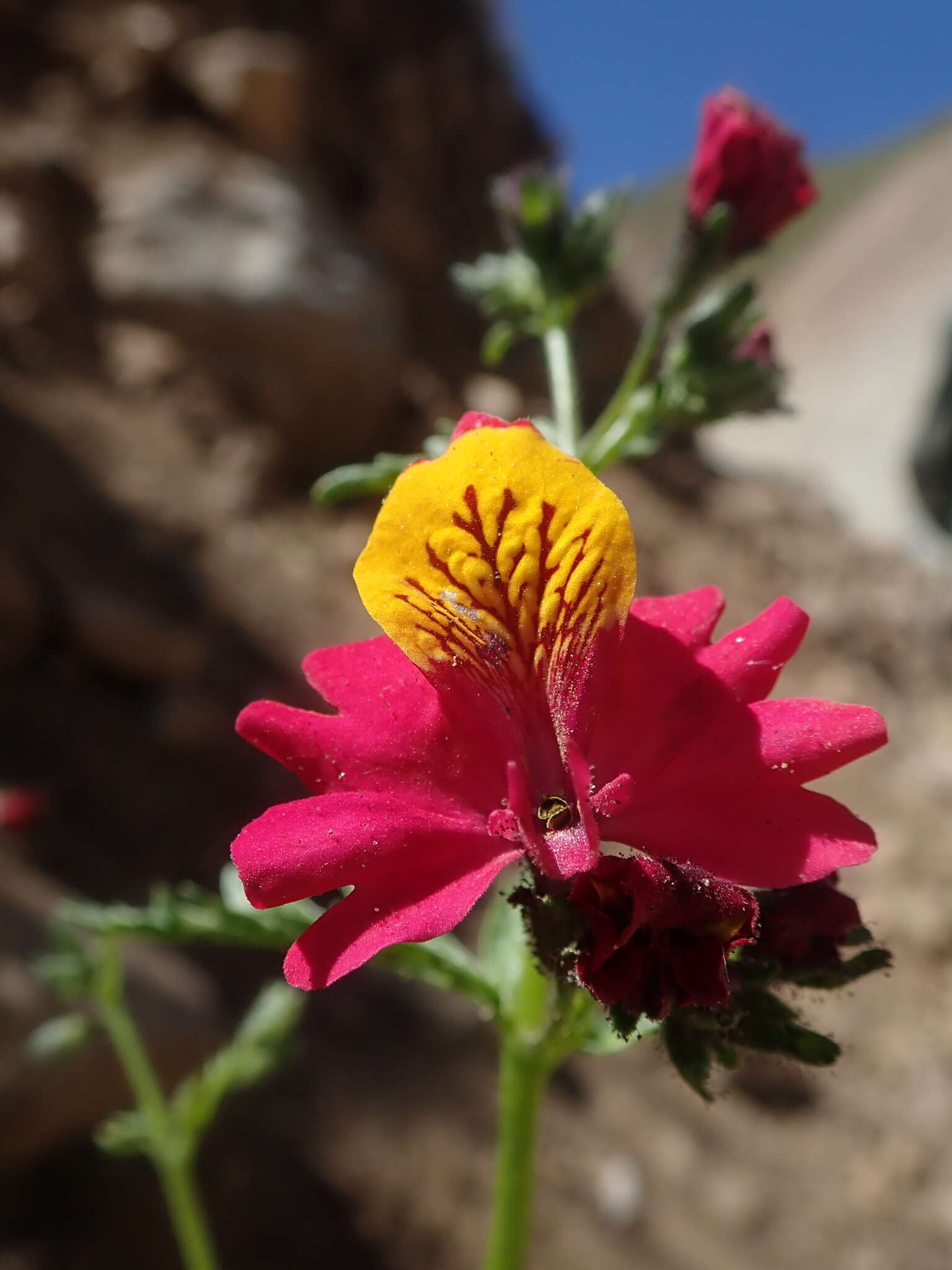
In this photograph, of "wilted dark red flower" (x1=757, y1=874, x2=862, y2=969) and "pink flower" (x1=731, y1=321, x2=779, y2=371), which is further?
"pink flower" (x1=731, y1=321, x2=779, y2=371)

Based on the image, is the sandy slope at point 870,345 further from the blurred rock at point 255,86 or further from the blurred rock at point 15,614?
the blurred rock at point 15,614

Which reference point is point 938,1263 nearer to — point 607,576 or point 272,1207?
point 272,1207

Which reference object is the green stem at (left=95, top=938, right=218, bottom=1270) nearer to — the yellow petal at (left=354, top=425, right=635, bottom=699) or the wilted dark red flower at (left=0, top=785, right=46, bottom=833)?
the wilted dark red flower at (left=0, top=785, right=46, bottom=833)

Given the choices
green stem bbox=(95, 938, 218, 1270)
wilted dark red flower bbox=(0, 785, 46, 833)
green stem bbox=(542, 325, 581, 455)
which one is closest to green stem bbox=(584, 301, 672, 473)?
green stem bbox=(542, 325, 581, 455)

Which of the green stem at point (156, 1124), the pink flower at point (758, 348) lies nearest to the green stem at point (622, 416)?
the pink flower at point (758, 348)

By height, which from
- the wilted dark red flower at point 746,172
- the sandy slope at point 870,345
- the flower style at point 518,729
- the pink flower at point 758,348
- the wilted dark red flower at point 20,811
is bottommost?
the flower style at point 518,729

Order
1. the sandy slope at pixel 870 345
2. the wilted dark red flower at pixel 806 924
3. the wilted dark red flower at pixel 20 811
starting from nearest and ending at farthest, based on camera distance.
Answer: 1. the wilted dark red flower at pixel 806 924
2. the wilted dark red flower at pixel 20 811
3. the sandy slope at pixel 870 345

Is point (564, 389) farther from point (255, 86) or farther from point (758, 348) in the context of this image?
point (255, 86)
